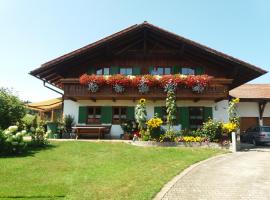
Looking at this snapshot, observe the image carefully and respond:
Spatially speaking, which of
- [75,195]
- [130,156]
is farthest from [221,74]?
[75,195]

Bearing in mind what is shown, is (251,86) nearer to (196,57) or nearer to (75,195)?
(196,57)

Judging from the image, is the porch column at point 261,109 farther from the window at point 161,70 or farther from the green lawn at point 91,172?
the green lawn at point 91,172

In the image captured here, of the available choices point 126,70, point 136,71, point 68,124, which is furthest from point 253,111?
point 68,124

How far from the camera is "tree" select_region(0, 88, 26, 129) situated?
16062 millimetres

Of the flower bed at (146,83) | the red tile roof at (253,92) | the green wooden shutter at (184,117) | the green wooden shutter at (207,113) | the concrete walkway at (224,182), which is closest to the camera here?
the concrete walkway at (224,182)

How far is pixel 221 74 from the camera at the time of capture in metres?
22.4

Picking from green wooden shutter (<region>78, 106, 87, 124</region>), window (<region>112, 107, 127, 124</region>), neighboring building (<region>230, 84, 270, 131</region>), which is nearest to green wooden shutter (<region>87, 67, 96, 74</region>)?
green wooden shutter (<region>78, 106, 87, 124</region>)

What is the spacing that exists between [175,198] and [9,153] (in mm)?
8225

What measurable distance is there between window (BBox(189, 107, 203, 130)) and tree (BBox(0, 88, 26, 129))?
1071 centimetres

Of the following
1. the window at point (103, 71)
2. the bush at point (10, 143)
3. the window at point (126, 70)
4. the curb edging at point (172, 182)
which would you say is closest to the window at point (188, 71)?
the window at point (126, 70)

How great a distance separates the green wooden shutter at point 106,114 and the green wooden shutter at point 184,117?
4.68 meters

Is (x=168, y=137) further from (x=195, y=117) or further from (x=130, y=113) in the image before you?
(x=195, y=117)

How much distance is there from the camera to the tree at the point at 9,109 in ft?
52.7

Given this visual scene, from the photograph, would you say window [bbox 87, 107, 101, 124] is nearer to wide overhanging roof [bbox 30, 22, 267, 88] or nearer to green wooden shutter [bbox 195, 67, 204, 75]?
wide overhanging roof [bbox 30, 22, 267, 88]
